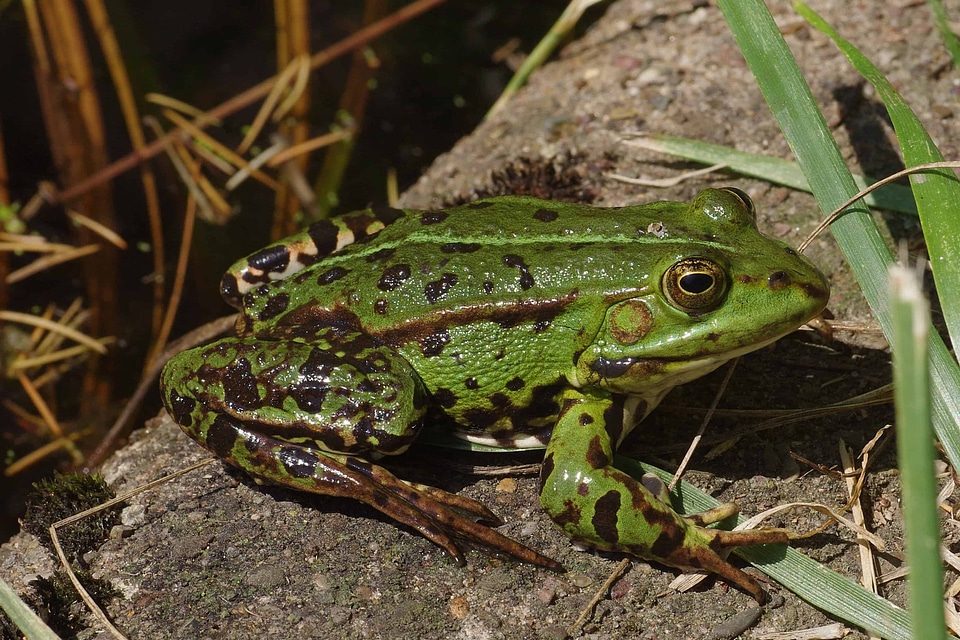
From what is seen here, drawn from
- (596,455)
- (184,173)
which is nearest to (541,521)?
(596,455)

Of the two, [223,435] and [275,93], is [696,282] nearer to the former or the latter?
[223,435]

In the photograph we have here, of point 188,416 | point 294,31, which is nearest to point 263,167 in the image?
point 294,31

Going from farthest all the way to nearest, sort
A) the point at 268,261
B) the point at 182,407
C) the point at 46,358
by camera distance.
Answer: the point at 46,358
the point at 268,261
the point at 182,407

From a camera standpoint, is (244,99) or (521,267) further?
(244,99)

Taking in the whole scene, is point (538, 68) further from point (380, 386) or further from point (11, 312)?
point (11, 312)

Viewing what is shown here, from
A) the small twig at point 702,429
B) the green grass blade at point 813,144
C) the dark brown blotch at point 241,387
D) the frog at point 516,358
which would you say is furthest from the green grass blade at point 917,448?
the dark brown blotch at point 241,387

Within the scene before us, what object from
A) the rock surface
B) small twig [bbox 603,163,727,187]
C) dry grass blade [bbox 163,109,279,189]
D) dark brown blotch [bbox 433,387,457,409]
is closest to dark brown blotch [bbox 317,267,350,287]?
dark brown blotch [bbox 433,387,457,409]

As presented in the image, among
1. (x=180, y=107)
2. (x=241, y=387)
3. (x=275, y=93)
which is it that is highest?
(x=180, y=107)
